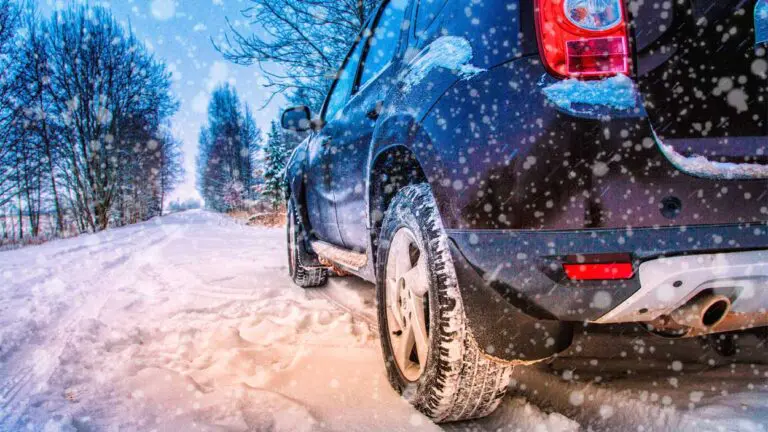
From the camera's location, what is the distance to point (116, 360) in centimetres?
212

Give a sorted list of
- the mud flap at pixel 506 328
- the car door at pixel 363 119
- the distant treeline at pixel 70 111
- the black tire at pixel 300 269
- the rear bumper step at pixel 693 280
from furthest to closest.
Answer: the distant treeline at pixel 70 111, the black tire at pixel 300 269, the car door at pixel 363 119, the mud flap at pixel 506 328, the rear bumper step at pixel 693 280

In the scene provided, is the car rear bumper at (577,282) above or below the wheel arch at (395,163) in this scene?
below

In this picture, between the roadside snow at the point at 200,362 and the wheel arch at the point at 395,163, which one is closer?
the wheel arch at the point at 395,163

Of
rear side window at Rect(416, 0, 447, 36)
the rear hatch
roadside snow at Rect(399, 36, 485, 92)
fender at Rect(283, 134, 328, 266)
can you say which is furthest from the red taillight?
fender at Rect(283, 134, 328, 266)

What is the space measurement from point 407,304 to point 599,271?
2.77 ft

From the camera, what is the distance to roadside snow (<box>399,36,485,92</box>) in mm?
1330

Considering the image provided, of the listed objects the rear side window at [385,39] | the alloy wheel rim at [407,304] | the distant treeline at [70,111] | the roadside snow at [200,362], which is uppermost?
the distant treeline at [70,111]

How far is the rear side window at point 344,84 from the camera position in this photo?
2.96 meters

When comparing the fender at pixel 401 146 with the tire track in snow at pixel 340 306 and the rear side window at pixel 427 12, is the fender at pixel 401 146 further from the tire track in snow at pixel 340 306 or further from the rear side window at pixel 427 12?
the tire track in snow at pixel 340 306

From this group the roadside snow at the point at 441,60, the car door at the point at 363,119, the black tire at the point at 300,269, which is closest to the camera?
the roadside snow at the point at 441,60

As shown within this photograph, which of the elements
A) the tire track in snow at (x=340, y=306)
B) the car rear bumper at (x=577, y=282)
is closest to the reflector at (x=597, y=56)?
the car rear bumper at (x=577, y=282)

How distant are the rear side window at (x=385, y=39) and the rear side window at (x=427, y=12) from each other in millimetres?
202

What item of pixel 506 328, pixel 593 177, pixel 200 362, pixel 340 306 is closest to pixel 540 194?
pixel 593 177

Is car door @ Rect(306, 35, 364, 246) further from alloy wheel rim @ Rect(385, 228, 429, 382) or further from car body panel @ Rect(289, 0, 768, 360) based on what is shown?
car body panel @ Rect(289, 0, 768, 360)
